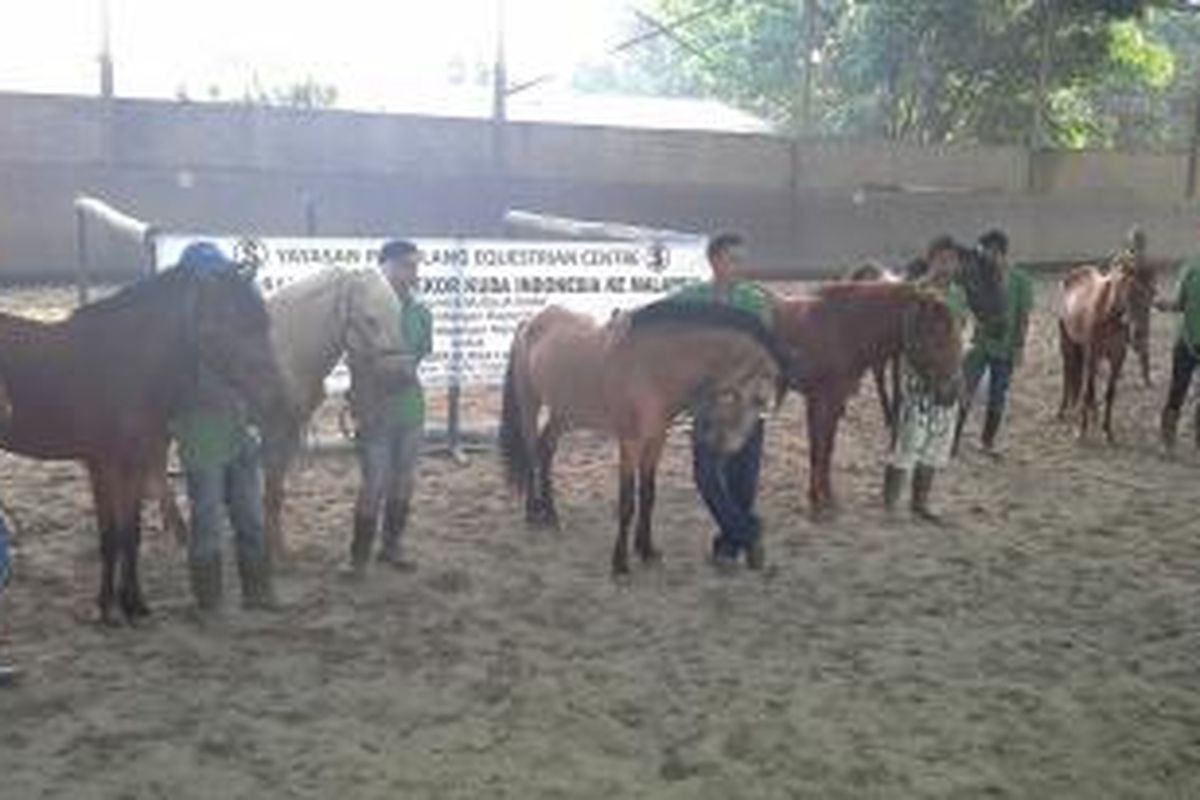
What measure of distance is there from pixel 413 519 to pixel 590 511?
1.10 meters

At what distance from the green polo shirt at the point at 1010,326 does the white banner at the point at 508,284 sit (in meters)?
2.10

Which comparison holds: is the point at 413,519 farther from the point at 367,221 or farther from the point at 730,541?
the point at 367,221

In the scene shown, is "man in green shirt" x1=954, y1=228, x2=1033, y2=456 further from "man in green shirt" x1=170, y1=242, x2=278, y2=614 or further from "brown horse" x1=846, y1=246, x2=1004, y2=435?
"man in green shirt" x1=170, y1=242, x2=278, y2=614

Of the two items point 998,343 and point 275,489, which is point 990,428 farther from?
point 275,489

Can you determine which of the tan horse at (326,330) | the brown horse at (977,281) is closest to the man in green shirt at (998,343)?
the brown horse at (977,281)

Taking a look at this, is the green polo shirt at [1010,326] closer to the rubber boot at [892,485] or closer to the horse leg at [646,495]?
the rubber boot at [892,485]

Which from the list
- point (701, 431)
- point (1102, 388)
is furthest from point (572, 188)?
point (701, 431)

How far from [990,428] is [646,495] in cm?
443

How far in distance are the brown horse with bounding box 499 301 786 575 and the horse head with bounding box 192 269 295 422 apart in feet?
6.69

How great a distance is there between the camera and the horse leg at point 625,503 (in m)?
8.34

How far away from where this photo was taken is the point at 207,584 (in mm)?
7387

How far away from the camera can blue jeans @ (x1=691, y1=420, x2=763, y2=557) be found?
8.44 meters

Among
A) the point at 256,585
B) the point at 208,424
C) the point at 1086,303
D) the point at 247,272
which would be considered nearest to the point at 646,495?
the point at 256,585

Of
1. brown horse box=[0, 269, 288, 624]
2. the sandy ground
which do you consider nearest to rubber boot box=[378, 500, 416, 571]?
the sandy ground
